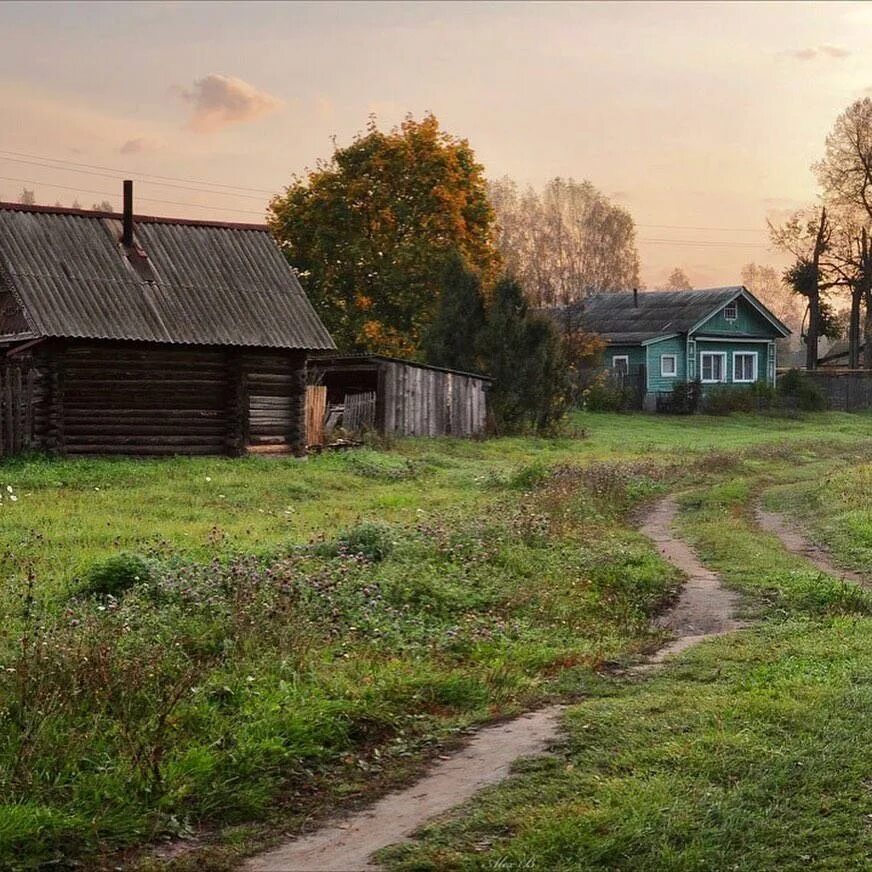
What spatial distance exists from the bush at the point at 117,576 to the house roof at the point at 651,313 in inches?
1565

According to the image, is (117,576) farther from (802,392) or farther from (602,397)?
(802,392)

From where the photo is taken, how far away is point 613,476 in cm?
2338

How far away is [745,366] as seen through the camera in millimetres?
56594

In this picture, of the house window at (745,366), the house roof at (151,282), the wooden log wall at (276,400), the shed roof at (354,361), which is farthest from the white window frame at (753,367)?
the wooden log wall at (276,400)

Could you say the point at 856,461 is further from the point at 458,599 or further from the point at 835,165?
the point at 835,165

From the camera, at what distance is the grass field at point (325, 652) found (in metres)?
6.52

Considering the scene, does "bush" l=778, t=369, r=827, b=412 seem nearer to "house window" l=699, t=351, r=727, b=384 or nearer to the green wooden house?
the green wooden house

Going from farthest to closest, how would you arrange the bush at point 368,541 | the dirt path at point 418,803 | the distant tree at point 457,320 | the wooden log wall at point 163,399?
1. the distant tree at point 457,320
2. the wooden log wall at point 163,399
3. the bush at point 368,541
4. the dirt path at point 418,803

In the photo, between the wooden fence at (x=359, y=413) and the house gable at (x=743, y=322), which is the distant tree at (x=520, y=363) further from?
the house gable at (x=743, y=322)

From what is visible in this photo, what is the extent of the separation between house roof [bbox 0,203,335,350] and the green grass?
1807cm

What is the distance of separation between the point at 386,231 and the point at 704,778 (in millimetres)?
39221

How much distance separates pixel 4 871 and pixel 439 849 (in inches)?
78.8

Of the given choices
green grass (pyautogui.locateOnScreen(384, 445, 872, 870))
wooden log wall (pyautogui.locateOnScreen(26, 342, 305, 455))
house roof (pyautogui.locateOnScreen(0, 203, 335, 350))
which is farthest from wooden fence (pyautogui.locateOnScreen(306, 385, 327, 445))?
green grass (pyautogui.locateOnScreen(384, 445, 872, 870))

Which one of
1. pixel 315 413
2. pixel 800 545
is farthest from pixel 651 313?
pixel 800 545
